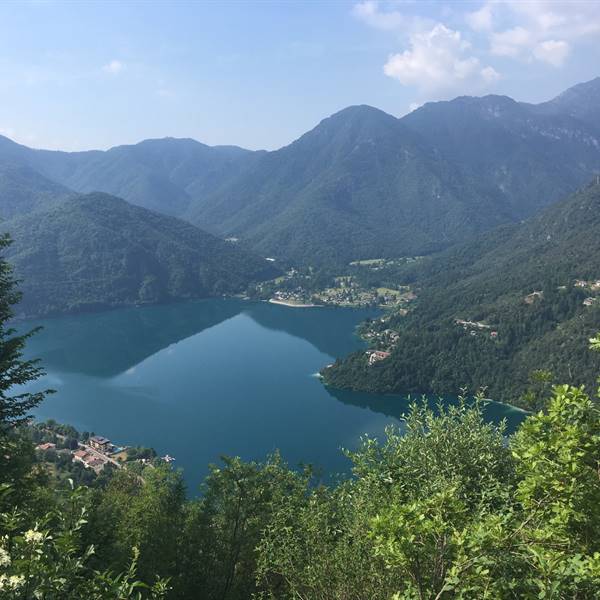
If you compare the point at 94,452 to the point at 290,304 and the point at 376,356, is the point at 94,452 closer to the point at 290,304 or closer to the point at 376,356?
the point at 376,356

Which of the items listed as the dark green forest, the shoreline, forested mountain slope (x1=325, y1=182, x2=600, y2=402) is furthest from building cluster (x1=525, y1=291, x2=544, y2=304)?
the dark green forest

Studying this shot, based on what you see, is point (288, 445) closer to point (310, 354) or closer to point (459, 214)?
point (310, 354)

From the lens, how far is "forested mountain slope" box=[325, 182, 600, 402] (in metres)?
58.5

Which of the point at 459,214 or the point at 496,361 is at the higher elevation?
the point at 459,214

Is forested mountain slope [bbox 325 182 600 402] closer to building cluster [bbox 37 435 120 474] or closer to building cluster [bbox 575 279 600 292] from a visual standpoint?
building cluster [bbox 575 279 600 292]

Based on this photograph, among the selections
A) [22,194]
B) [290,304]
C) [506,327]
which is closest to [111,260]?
[290,304]

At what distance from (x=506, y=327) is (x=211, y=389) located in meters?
39.8

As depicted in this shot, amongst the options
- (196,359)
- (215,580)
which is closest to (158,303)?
(196,359)

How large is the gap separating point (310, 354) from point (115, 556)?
212ft

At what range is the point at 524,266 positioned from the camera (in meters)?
93.4

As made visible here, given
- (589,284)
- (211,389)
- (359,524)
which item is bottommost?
(211,389)

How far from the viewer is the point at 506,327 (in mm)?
67875

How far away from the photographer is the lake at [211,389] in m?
44.1

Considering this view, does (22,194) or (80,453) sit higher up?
(22,194)
